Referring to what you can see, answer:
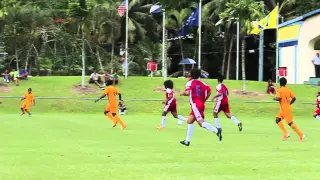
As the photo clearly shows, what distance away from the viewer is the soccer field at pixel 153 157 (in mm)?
9156

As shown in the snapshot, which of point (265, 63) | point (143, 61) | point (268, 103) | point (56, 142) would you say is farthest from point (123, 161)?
point (265, 63)

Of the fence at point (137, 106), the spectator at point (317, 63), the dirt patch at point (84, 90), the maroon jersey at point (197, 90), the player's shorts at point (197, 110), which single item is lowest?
the fence at point (137, 106)

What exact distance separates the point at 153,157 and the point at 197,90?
120 inches

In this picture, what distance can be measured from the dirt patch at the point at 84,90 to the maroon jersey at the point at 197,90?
76.1ft

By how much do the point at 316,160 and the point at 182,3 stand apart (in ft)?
17.0

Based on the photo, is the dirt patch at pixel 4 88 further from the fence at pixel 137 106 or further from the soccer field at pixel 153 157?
the soccer field at pixel 153 157

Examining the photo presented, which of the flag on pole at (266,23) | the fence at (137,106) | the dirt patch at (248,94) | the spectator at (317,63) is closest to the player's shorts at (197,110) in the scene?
the fence at (137,106)

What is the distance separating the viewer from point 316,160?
1089 cm

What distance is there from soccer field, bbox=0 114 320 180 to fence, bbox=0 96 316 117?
16.0 metres

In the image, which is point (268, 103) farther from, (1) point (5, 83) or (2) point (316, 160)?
(2) point (316, 160)

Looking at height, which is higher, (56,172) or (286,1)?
(286,1)

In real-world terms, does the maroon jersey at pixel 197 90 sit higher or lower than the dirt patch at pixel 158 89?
higher

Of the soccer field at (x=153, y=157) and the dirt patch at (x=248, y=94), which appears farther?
the dirt patch at (x=248, y=94)

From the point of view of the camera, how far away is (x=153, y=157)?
11344mm
